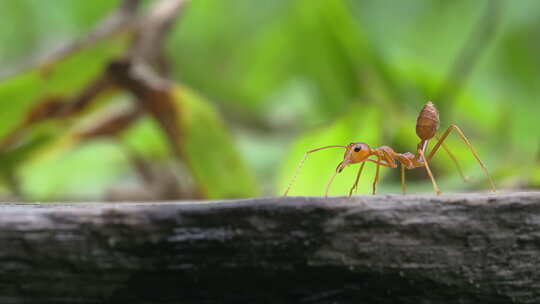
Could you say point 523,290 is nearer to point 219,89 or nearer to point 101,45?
point 101,45

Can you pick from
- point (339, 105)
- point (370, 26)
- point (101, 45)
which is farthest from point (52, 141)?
point (370, 26)

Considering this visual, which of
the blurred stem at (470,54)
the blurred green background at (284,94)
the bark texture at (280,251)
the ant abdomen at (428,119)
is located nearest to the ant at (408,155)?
the ant abdomen at (428,119)

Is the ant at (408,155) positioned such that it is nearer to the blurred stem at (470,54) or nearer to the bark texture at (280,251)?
the bark texture at (280,251)

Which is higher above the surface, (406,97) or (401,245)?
(401,245)

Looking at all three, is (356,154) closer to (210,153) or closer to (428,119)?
(428,119)

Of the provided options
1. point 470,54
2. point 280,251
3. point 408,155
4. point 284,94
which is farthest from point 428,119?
point 284,94

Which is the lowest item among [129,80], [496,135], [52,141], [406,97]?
[496,135]

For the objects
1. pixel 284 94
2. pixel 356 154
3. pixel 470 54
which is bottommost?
pixel 284 94

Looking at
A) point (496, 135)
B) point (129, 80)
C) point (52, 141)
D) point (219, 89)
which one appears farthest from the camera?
point (219, 89)
